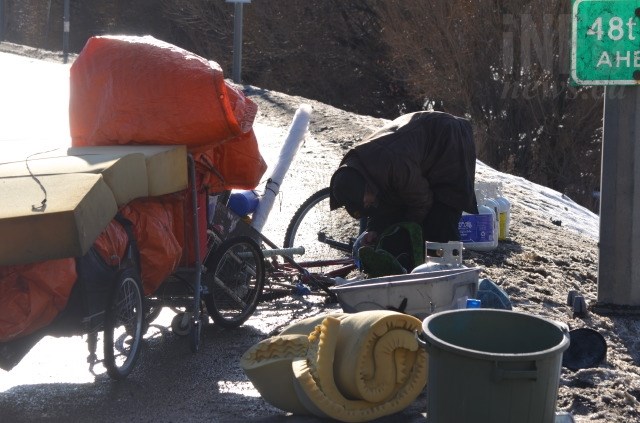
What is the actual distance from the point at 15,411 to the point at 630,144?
449cm

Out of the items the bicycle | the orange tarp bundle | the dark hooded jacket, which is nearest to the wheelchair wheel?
the orange tarp bundle

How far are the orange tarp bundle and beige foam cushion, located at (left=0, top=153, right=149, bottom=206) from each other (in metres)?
0.43

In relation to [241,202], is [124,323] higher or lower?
lower

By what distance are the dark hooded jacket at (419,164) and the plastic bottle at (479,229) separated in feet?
4.75

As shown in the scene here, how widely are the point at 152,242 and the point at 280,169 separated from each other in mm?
2351

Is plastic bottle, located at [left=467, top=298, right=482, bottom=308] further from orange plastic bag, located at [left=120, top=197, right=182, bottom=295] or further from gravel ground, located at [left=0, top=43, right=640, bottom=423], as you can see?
orange plastic bag, located at [left=120, top=197, right=182, bottom=295]

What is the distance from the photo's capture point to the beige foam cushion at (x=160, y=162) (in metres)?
5.67

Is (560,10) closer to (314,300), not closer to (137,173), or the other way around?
(314,300)

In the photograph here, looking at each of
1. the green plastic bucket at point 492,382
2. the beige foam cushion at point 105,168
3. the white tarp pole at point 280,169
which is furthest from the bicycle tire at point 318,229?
the green plastic bucket at point 492,382

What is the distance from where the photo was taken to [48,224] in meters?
4.70

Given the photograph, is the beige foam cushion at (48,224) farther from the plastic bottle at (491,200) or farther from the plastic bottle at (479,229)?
the plastic bottle at (491,200)

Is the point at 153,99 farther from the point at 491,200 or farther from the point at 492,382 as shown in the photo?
the point at 491,200

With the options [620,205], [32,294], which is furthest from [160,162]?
[620,205]

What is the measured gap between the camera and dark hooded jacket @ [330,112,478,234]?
22.3 ft
